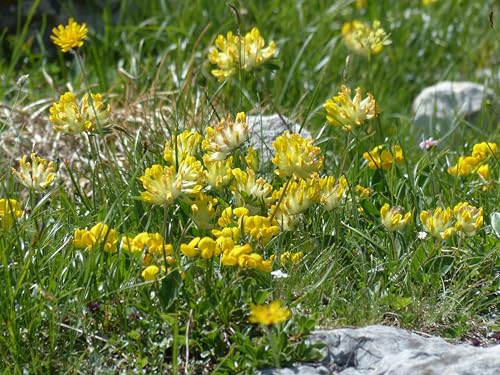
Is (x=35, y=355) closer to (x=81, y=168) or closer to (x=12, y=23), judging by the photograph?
(x=81, y=168)

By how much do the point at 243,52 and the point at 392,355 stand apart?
53.7 inches

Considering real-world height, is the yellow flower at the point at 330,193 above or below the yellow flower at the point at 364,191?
above

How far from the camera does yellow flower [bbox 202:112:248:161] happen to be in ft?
9.24

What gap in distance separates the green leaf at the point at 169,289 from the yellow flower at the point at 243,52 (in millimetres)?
1068

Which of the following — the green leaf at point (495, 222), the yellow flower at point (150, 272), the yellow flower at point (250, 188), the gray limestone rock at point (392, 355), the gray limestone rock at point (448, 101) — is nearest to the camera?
the gray limestone rock at point (392, 355)

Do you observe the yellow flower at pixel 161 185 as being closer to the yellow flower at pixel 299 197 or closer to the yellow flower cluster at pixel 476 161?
the yellow flower at pixel 299 197

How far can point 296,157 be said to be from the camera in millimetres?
2734

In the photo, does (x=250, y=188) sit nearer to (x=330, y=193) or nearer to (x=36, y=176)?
(x=330, y=193)

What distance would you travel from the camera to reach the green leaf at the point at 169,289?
2.54 meters

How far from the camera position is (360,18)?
5.89 meters

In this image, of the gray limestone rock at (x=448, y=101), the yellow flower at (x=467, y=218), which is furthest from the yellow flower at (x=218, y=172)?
the gray limestone rock at (x=448, y=101)

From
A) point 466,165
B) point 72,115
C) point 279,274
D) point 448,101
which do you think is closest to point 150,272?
point 279,274

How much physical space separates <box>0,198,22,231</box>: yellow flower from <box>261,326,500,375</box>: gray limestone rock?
0.84 m

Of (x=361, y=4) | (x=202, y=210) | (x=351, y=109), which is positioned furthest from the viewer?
(x=361, y=4)
